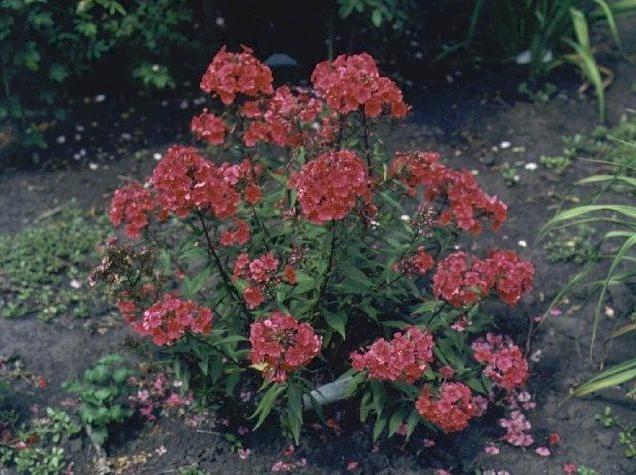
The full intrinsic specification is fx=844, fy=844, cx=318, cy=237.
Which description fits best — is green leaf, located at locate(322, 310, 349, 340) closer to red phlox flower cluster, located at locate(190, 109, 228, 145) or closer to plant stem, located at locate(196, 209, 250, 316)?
plant stem, located at locate(196, 209, 250, 316)

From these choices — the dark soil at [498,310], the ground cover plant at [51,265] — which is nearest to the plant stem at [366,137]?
the dark soil at [498,310]

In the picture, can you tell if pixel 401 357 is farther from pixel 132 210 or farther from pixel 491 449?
pixel 132 210

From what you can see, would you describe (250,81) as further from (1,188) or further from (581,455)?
(1,188)

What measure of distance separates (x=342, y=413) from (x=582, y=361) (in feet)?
3.86

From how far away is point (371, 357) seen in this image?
3172mm

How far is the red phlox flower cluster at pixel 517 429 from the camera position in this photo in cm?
366

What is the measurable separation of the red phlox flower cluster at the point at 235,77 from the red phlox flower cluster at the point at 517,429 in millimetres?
1819

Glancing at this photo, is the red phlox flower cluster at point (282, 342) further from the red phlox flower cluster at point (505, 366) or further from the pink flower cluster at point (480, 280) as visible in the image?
the red phlox flower cluster at point (505, 366)

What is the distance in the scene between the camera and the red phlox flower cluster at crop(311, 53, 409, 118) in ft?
9.86

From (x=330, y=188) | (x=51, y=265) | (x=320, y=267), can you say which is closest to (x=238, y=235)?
(x=320, y=267)

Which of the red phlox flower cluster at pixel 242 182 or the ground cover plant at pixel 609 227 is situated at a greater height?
the red phlox flower cluster at pixel 242 182

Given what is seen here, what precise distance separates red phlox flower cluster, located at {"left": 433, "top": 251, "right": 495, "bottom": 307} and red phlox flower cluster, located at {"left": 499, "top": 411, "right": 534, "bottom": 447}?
0.72m

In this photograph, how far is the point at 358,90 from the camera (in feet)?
9.84

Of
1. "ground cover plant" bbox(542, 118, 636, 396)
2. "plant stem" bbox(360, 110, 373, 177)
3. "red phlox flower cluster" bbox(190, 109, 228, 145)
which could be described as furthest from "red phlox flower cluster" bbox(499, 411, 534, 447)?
"red phlox flower cluster" bbox(190, 109, 228, 145)
